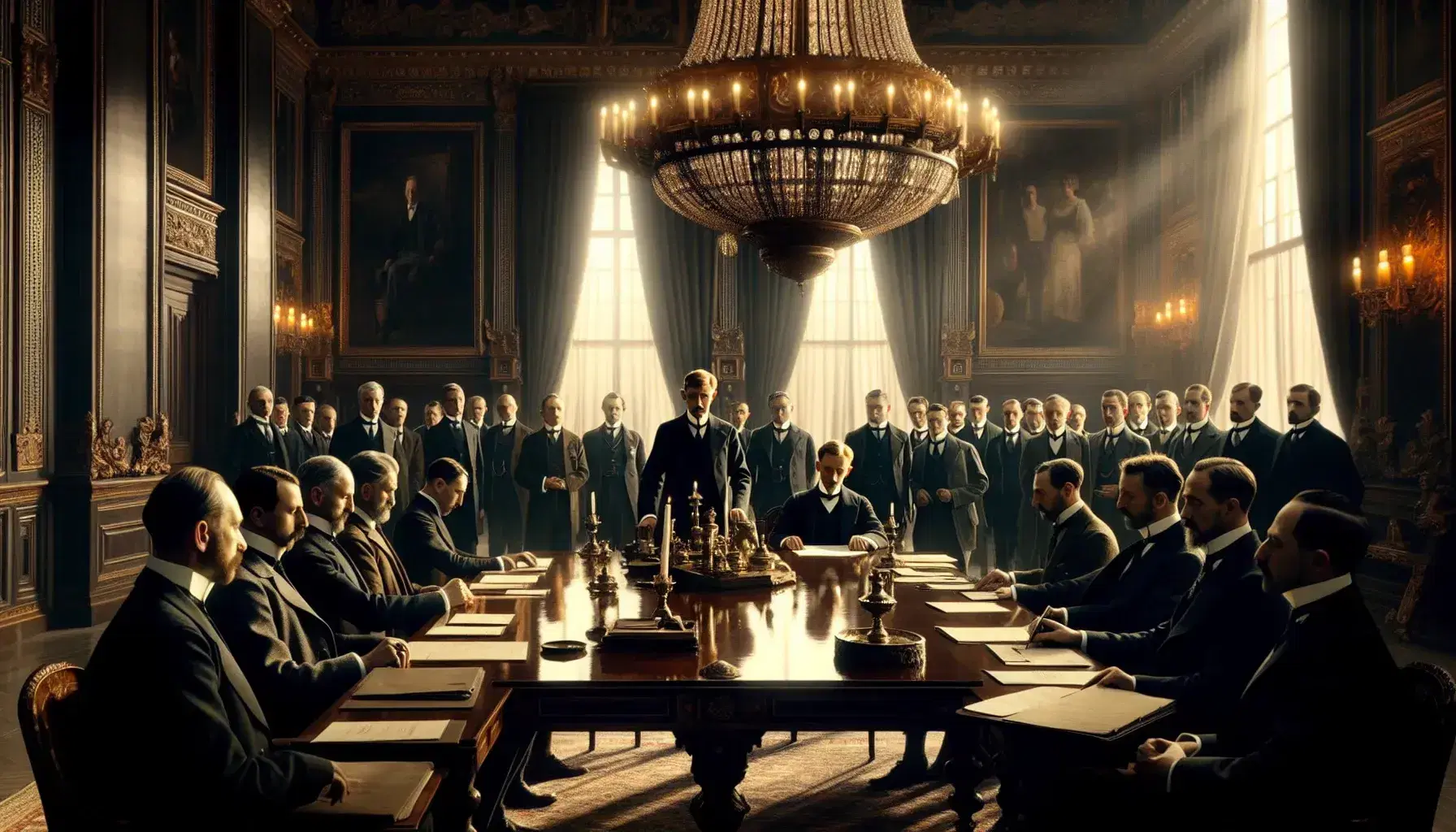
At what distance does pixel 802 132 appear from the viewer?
4762 mm

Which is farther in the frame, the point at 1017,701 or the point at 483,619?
the point at 483,619

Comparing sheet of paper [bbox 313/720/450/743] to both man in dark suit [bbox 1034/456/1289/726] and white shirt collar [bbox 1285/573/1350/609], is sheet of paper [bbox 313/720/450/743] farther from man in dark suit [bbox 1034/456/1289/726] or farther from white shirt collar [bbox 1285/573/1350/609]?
white shirt collar [bbox 1285/573/1350/609]

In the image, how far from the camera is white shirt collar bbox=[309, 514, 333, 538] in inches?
148

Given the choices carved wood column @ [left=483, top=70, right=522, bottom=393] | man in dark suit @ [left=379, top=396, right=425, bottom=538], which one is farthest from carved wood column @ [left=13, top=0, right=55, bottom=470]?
carved wood column @ [left=483, top=70, right=522, bottom=393]

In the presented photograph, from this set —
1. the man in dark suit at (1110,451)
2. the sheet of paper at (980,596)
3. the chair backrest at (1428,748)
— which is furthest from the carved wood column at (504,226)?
the chair backrest at (1428,748)

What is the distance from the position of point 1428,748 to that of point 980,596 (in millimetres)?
2102

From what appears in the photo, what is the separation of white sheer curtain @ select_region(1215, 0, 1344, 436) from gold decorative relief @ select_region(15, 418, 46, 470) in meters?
9.28

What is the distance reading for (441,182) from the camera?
12.3m

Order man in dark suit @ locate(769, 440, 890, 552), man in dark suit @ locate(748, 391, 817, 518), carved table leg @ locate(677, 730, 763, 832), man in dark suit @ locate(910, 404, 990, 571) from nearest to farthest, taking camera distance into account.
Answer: carved table leg @ locate(677, 730, 763, 832), man in dark suit @ locate(769, 440, 890, 552), man in dark suit @ locate(910, 404, 990, 571), man in dark suit @ locate(748, 391, 817, 518)

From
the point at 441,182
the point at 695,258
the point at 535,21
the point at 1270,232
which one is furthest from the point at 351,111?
the point at 1270,232

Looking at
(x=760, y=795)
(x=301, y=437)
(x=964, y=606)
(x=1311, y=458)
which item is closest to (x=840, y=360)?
(x=301, y=437)

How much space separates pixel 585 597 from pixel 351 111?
31.6 ft

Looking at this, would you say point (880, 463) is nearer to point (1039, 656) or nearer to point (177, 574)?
point (1039, 656)

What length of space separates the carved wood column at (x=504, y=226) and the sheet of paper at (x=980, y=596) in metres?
8.55
